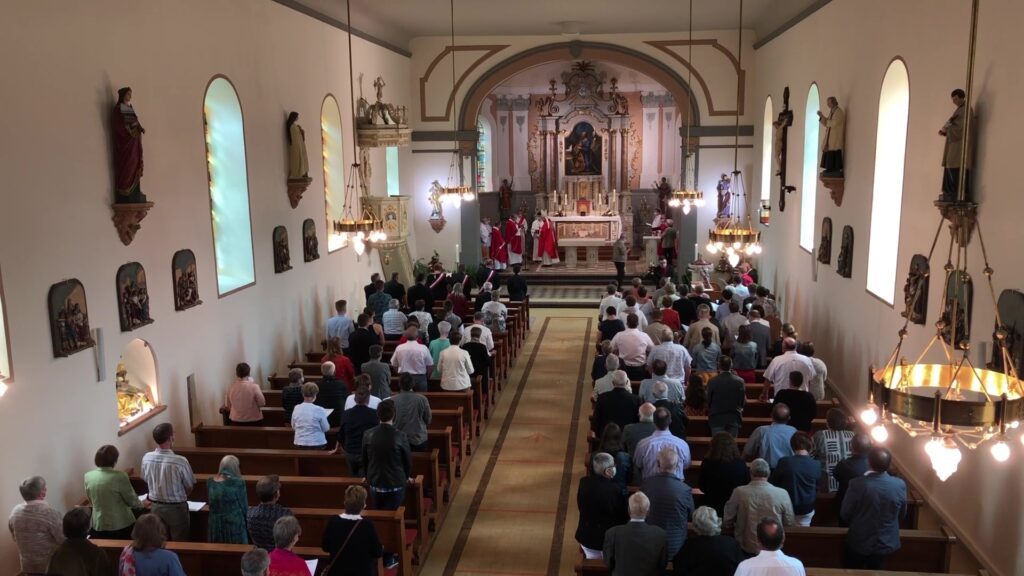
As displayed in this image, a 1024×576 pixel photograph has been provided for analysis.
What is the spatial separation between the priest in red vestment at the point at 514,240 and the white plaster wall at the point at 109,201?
33.5 feet

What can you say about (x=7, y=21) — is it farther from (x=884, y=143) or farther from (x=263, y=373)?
(x=884, y=143)

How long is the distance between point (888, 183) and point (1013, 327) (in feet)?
13.8

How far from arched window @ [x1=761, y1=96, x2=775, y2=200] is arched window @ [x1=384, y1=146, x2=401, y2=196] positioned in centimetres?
839

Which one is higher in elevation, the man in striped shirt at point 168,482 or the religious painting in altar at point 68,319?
the religious painting in altar at point 68,319

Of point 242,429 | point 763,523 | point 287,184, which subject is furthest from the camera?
point 287,184

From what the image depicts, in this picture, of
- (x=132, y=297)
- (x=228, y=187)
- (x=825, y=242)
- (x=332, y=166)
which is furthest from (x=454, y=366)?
(x=332, y=166)

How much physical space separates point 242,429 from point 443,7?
398 inches

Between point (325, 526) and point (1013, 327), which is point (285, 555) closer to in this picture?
point (325, 526)

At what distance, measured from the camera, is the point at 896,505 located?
5.87 meters

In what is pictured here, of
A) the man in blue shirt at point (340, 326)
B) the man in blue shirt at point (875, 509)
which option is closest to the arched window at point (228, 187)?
the man in blue shirt at point (340, 326)

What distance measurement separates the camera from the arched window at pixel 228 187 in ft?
36.1

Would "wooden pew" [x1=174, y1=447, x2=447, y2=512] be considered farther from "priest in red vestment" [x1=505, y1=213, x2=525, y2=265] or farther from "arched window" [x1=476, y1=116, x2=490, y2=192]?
"arched window" [x1=476, y1=116, x2=490, y2=192]

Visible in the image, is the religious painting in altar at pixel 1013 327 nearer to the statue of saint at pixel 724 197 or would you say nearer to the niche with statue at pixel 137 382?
the niche with statue at pixel 137 382

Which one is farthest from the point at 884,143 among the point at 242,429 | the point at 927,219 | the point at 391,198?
the point at 391,198
